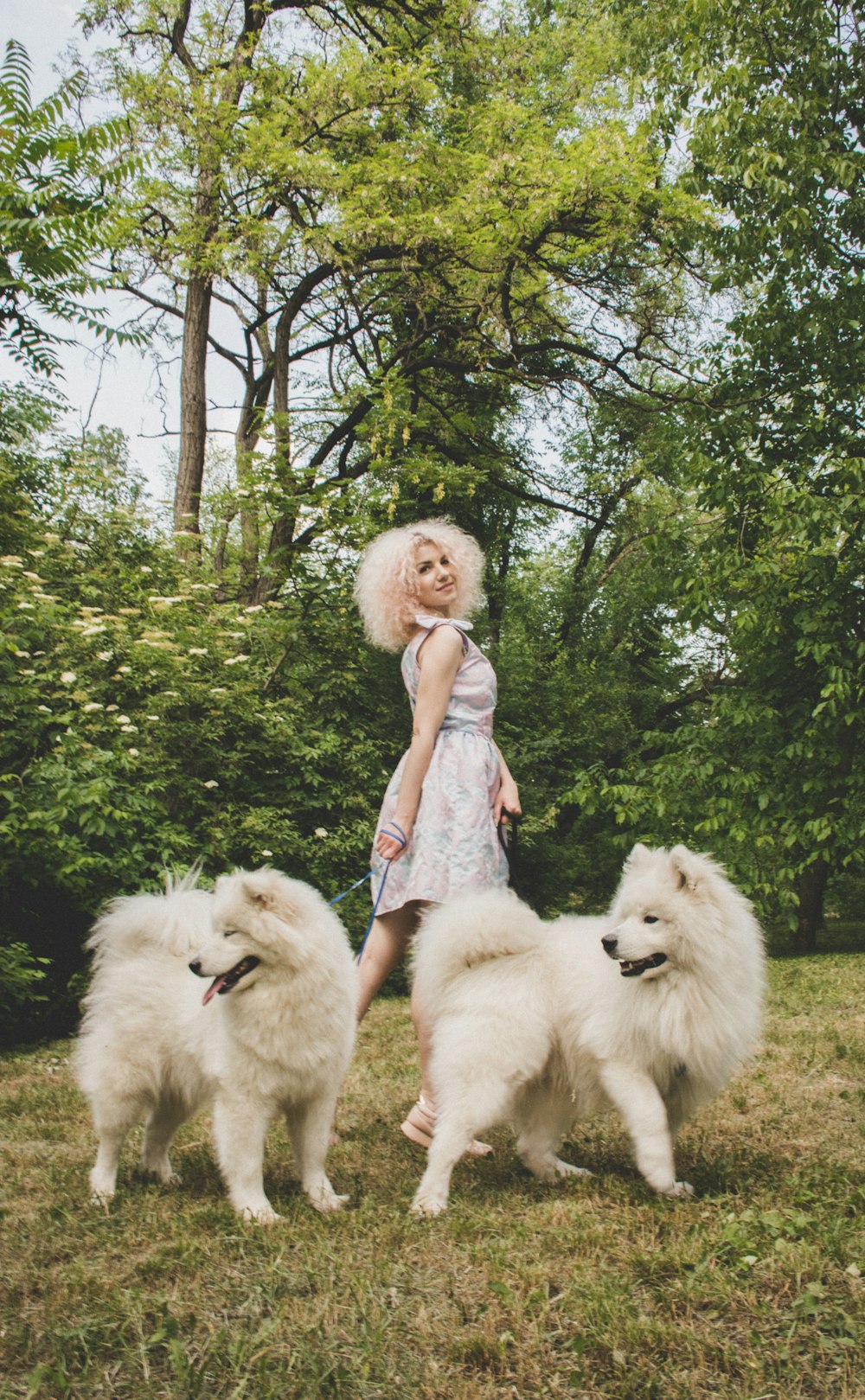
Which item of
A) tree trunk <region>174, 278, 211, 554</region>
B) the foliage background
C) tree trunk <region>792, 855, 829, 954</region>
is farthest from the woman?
tree trunk <region>792, 855, 829, 954</region>

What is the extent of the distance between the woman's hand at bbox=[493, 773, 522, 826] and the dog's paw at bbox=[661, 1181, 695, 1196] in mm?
1345

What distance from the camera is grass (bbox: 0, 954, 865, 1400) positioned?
2000 millimetres

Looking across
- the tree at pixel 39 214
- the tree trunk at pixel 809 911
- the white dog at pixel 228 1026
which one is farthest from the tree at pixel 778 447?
the tree at pixel 39 214

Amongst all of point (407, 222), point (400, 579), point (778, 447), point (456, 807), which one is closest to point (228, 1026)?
point (456, 807)

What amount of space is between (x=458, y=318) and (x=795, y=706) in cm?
621

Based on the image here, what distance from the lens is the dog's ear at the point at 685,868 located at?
118 inches

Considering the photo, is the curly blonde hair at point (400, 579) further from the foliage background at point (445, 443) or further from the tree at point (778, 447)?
the tree at point (778, 447)

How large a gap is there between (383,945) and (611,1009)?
1010 mm

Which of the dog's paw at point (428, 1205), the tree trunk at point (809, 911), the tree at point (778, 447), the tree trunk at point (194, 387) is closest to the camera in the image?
the dog's paw at point (428, 1205)

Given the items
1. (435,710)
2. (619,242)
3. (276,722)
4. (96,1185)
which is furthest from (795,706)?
(96,1185)

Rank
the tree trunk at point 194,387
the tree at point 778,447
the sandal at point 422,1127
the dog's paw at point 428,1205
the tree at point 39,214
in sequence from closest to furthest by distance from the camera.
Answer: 1. the tree at point 39,214
2. the dog's paw at point 428,1205
3. the sandal at point 422,1127
4. the tree at point 778,447
5. the tree trunk at point 194,387

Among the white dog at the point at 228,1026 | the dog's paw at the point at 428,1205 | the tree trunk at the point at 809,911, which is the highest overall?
the white dog at the point at 228,1026

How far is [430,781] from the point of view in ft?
12.1

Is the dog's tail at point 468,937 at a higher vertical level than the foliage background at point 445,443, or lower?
lower
